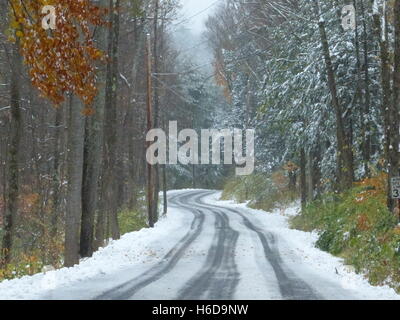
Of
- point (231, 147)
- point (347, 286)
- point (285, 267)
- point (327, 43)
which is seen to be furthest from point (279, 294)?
point (231, 147)

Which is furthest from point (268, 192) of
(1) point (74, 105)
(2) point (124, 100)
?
(1) point (74, 105)

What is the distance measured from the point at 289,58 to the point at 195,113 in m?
42.2

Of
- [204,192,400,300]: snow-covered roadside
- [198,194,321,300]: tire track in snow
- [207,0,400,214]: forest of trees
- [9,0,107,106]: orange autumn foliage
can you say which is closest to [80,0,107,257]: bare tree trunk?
[198,194,321,300]: tire track in snow

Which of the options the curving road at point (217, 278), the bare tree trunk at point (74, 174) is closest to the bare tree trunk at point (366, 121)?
the curving road at point (217, 278)

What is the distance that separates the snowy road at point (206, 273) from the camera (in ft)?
31.8

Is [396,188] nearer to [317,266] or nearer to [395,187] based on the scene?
[395,187]

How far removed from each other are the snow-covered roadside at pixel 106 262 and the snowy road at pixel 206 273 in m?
0.02

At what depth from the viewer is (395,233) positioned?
13211 millimetres

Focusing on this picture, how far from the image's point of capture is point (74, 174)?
Result: 13.6 metres

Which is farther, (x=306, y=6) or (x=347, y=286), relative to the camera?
(x=306, y=6)

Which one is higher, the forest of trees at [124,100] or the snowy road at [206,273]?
the forest of trees at [124,100]

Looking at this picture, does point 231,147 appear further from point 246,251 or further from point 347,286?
point 347,286

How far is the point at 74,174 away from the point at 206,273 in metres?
4.11

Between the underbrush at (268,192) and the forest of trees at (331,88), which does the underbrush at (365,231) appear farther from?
the underbrush at (268,192)
